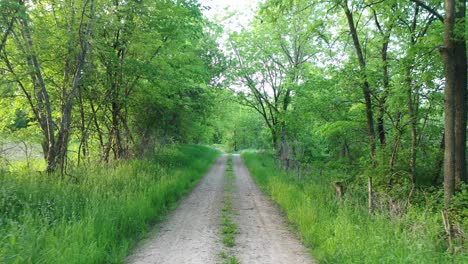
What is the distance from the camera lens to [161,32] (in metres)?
A: 13.4

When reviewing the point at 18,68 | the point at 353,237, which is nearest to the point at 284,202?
the point at 353,237

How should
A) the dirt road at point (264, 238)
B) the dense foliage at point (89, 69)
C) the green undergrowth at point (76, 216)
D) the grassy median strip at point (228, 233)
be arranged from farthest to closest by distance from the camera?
the dense foliage at point (89, 69) < the dirt road at point (264, 238) < the grassy median strip at point (228, 233) < the green undergrowth at point (76, 216)

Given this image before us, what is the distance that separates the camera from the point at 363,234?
19.6ft

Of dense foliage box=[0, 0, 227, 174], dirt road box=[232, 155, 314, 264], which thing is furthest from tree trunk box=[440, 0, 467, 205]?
dense foliage box=[0, 0, 227, 174]

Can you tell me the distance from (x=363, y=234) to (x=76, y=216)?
5.49m

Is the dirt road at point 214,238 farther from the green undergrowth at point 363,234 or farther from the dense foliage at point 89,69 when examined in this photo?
the dense foliage at point 89,69

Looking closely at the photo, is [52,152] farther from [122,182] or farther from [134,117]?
[134,117]

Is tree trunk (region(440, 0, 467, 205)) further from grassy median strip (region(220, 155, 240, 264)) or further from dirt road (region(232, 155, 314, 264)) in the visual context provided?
grassy median strip (region(220, 155, 240, 264))

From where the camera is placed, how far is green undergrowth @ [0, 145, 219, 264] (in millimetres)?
4855

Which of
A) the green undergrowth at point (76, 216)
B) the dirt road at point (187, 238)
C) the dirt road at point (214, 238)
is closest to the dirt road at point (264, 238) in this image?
the dirt road at point (214, 238)

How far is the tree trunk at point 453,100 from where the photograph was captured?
6430mm

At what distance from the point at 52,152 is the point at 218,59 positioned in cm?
1500

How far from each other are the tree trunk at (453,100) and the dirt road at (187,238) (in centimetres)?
481

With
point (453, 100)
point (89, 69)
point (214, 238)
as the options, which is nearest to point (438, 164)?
point (453, 100)
